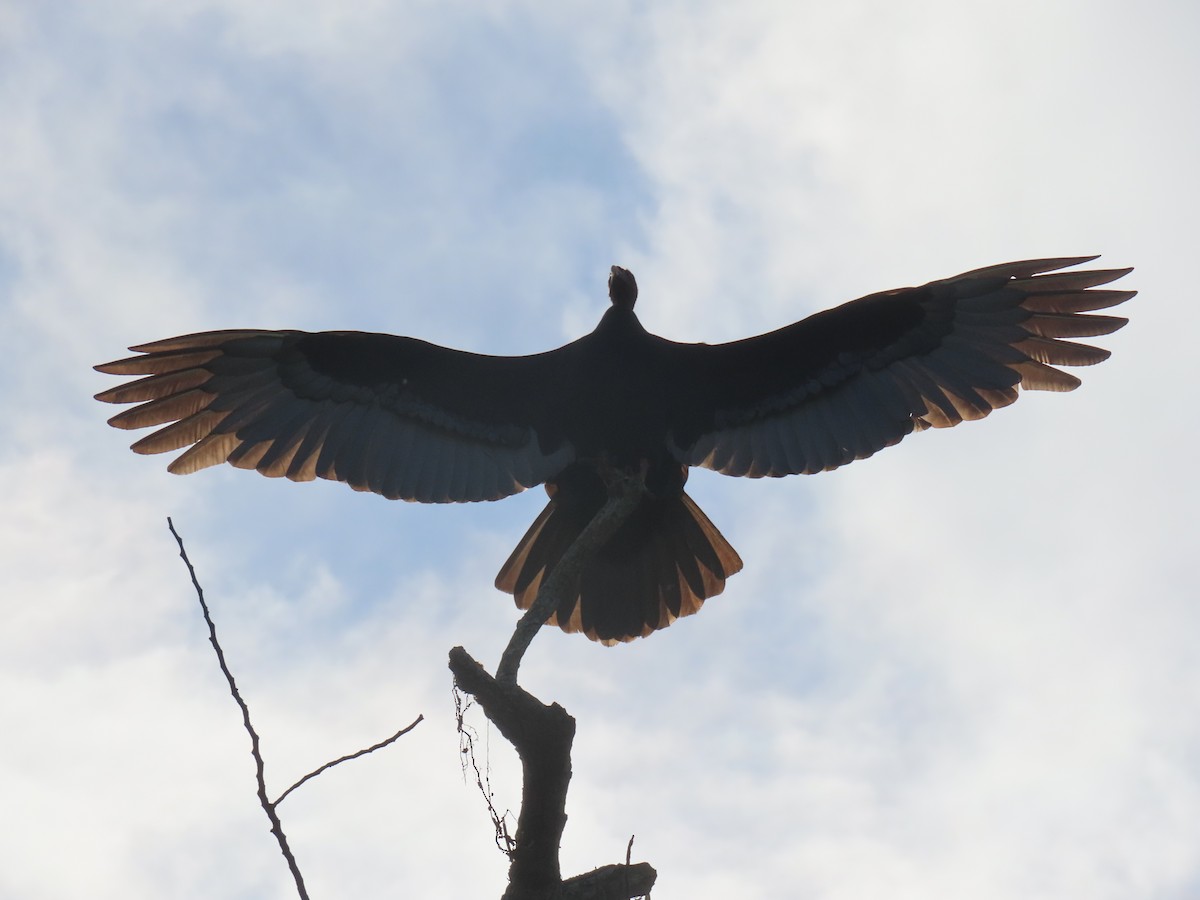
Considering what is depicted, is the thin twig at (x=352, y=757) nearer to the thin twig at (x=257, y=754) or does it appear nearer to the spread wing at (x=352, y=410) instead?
the thin twig at (x=257, y=754)

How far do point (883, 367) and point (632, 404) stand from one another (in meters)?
1.26

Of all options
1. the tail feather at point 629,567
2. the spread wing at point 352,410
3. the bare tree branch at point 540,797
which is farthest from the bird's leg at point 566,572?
the spread wing at point 352,410

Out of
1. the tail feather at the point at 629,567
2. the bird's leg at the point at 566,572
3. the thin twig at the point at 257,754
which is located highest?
the tail feather at the point at 629,567

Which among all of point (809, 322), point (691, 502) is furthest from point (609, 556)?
point (809, 322)

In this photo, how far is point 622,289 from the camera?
532cm

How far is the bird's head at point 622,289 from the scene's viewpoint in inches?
209

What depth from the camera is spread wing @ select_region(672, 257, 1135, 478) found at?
542 cm

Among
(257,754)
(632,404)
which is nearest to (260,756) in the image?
(257,754)

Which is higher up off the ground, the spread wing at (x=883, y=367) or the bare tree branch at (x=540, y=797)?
the spread wing at (x=883, y=367)

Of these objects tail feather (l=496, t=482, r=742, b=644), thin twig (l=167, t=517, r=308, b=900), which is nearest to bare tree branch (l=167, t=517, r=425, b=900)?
thin twig (l=167, t=517, r=308, b=900)

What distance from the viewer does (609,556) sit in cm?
538

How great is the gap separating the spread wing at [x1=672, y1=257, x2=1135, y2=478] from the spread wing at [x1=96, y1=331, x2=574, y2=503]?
0.75 meters

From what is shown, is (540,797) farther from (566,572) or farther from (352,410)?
(352,410)

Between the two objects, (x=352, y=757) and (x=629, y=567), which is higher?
(x=629, y=567)
